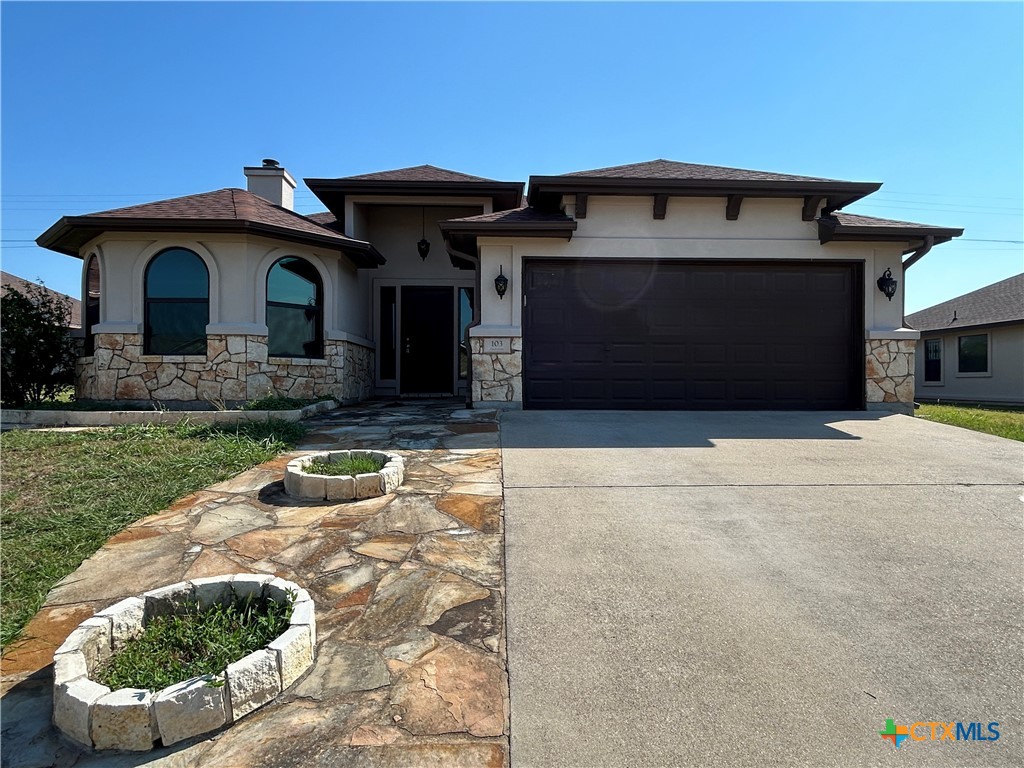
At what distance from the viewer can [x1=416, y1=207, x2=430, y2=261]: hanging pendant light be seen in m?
11.7

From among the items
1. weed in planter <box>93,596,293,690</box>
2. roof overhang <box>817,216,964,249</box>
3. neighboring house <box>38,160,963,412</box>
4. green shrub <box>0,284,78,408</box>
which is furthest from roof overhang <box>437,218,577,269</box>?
green shrub <box>0,284,78,408</box>

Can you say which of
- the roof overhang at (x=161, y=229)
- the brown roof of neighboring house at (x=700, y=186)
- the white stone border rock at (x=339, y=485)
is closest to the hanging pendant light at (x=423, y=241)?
the roof overhang at (x=161, y=229)

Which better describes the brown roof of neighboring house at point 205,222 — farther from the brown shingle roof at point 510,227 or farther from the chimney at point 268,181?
the brown shingle roof at point 510,227

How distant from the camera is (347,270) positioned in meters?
10.3

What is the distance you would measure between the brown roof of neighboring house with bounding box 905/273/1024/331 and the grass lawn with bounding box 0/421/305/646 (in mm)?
16972

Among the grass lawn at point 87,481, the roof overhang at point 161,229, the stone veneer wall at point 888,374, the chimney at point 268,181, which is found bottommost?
the grass lawn at point 87,481

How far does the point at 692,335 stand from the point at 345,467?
6.19 m

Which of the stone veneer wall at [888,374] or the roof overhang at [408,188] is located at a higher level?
the roof overhang at [408,188]

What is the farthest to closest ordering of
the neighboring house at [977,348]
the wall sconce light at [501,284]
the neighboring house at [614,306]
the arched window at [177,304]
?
the neighboring house at [977,348] < the arched window at [177,304] < the neighboring house at [614,306] < the wall sconce light at [501,284]

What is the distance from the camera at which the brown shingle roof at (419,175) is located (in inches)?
427

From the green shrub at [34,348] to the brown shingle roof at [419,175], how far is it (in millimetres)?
5589

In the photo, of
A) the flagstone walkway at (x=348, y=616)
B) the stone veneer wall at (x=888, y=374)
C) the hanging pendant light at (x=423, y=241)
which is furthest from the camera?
the hanging pendant light at (x=423, y=241)

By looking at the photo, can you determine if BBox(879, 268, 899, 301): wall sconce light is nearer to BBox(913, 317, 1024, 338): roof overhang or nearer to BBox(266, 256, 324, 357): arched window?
BBox(913, 317, 1024, 338): roof overhang

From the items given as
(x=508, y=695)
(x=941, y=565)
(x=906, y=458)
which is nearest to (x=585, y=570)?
(x=508, y=695)
